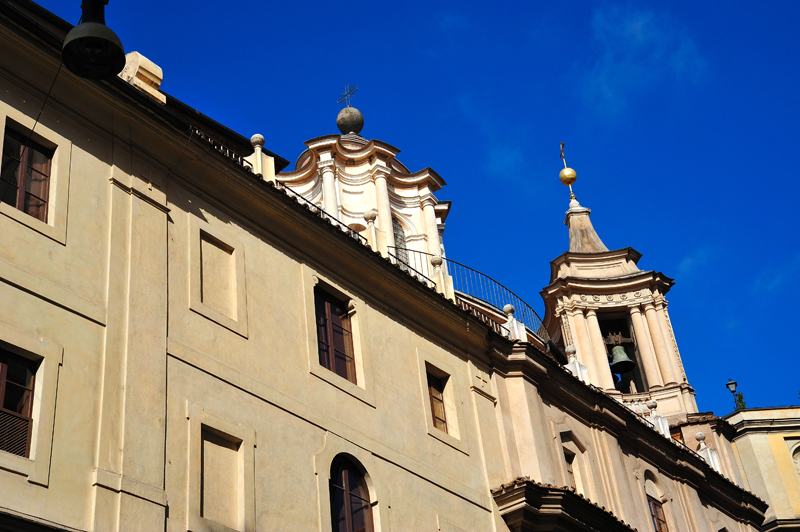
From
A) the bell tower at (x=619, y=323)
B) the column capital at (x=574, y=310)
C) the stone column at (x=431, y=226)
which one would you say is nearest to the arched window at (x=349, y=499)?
the stone column at (x=431, y=226)

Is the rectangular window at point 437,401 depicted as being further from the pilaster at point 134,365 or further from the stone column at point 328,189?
the stone column at point 328,189

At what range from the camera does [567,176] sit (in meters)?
52.3

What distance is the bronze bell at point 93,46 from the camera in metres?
11.0

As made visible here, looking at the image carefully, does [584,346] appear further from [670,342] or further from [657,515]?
[657,515]

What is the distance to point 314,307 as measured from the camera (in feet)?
61.6

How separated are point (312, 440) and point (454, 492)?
12.0ft

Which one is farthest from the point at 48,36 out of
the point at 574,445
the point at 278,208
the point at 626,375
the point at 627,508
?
the point at 626,375

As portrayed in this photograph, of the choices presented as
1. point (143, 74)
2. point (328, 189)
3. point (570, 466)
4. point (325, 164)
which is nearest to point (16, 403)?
point (143, 74)

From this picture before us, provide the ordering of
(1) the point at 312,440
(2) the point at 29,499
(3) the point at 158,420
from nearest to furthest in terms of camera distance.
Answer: (2) the point at 29,499 < (3) the point at 158,420 < (1) the point at 312,440

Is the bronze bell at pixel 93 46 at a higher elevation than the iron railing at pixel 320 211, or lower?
lower

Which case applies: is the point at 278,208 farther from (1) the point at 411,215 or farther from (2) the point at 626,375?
(2) the point at 626,375

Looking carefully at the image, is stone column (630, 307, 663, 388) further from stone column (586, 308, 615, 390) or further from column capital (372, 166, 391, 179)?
column capital (372, 166, 391, 179)

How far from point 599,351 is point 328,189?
1136 centimetres

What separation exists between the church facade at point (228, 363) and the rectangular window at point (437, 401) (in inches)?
2.4
